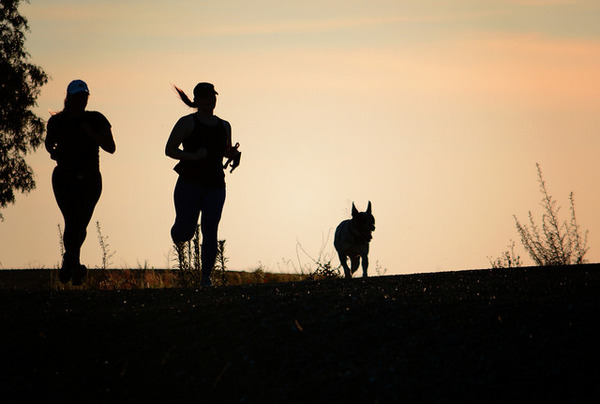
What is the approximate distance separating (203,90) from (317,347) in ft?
17.7

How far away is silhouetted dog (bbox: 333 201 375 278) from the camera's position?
48.4 feet

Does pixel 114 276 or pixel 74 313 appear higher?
pixel 114 276

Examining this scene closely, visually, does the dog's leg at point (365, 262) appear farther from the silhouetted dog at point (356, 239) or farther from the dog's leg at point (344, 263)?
the dog's leg at point (344, 263)

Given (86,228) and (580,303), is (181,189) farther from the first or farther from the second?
(580,303)

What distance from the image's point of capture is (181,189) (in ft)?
35.9

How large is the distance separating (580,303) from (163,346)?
341 centimetres

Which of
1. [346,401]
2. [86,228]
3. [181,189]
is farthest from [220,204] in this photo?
[346,401]

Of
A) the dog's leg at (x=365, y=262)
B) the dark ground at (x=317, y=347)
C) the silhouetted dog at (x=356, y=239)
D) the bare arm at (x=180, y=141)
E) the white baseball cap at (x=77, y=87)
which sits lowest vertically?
the dark ground at (x=317, y=347)

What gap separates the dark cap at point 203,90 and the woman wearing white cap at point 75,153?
1.24m

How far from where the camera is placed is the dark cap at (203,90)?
1100 centimetres

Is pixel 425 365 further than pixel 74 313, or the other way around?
pixel 74 313

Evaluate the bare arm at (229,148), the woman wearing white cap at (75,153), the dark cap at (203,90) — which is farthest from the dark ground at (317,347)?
the dark cap at (203,90)

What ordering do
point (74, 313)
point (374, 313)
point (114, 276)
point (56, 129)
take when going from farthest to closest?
point (114, 276), point (56, 129), point (74, 313), point (374, 313)

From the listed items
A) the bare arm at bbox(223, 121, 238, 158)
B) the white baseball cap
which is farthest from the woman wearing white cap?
the bare arm at bbox(223, 121, 238, 158)
